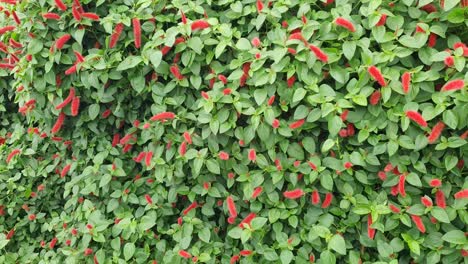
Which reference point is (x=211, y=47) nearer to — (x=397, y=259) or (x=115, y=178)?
(x=115, y=178)

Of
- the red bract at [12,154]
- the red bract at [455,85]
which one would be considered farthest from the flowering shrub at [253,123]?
the red bract at [12,154]

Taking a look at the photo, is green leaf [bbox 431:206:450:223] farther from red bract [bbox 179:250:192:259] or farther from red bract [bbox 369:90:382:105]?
red bract [bbox 179:250:192:259]

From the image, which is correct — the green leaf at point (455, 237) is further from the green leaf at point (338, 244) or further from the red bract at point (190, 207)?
the red bract at point (190, 207)

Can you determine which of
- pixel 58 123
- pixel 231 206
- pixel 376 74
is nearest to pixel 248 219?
pixel 231 206

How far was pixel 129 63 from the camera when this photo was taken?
205 cm

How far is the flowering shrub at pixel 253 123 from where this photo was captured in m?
1.76

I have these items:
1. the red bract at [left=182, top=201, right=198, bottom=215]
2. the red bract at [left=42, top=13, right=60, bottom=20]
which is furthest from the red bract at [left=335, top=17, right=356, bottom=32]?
the red bract at [left=42, top=13, right=60, bottom=20]

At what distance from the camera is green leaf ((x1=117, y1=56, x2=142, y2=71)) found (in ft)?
6.66

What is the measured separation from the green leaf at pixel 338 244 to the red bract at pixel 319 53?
70 centimetres

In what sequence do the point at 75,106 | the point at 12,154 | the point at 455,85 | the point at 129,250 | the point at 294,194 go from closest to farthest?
the point at 455,85 < the point at 294,194 < the point at 129,250 < the point at 75,106 < the point at 12,154

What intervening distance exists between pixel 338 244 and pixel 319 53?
748 mm

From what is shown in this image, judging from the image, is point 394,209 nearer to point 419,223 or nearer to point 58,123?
point 419,223

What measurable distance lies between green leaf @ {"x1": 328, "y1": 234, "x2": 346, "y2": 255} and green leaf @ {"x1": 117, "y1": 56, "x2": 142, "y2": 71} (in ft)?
3.65

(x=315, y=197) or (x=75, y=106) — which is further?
(x=75, y=106)
